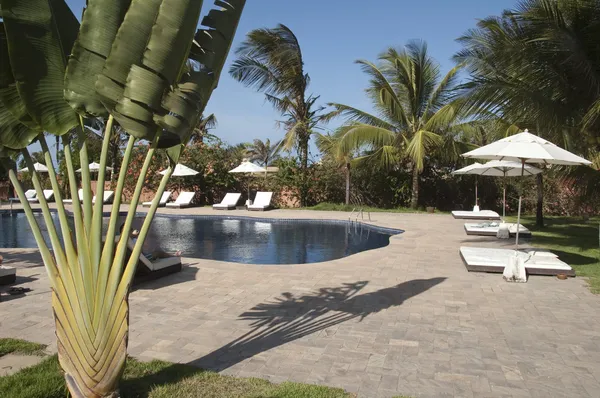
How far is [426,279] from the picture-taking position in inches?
303

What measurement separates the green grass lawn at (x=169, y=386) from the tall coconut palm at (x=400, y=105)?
16735mm

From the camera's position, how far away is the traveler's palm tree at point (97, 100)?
8.80 feet

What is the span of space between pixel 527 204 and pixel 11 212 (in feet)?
78.2

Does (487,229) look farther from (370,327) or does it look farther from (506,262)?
(370,327)

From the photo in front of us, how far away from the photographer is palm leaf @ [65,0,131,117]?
2.70 meters

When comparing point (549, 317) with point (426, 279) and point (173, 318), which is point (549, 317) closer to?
point (426, 279)

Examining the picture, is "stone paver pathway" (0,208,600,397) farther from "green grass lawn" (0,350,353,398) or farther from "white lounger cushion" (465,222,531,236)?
"white lounger cushion" (465,222,531,236)

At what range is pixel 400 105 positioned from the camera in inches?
806

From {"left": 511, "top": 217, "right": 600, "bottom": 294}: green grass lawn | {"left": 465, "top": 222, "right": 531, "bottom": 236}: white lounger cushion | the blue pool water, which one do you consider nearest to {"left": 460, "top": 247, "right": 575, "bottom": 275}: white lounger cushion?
{"left": 511, "top": 217, "right": 600, "bottom": 294}: green grass lawn

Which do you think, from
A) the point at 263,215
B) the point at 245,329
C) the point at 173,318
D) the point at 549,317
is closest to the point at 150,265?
the point at 173,318

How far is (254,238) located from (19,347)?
10.6 metres

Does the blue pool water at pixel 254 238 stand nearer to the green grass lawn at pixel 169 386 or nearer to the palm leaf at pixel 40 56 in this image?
the green grass lawn at pixel 169 386

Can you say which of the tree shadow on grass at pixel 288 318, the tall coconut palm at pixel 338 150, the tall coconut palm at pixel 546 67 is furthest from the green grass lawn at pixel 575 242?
the tall coconut palm at pixel 338 150

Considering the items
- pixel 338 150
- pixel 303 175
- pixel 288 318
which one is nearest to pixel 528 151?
pixel 288 318
